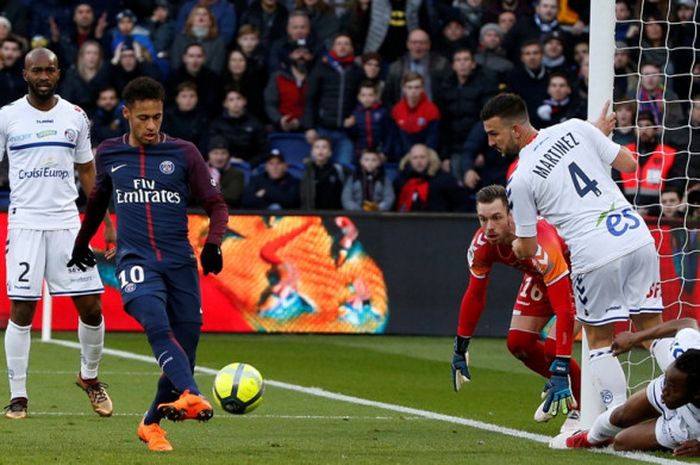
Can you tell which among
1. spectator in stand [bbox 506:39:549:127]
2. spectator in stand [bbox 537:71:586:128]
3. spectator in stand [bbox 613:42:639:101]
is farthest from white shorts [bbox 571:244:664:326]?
spectator in stand [bbox 506:39:549:127]

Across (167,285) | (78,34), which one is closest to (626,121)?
(78,34)

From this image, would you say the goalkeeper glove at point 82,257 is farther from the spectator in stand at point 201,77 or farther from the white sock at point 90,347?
the spectator in stand at point 201,77

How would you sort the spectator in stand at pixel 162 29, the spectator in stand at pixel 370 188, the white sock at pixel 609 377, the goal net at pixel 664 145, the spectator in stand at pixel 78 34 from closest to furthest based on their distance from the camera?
1. the white sock at pixel 609 377
2. the goal net at pixel 664 145
3. the spectator in stand at pixel 370 188
4. the spectator in stand at pixel 78 34
5. the spectator in stand at pixel 162 29

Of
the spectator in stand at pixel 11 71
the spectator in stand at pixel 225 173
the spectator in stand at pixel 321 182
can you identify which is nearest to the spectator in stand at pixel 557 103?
the spectator in stand at pixel 321 182

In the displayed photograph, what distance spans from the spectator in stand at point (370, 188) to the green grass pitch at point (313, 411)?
186 cm

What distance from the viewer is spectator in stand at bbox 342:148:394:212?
18.3 metres

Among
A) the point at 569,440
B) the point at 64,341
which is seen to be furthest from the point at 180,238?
the point at 64,341

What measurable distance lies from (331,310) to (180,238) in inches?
343

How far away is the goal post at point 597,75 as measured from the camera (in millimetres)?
9289

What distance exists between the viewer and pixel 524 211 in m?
8.67

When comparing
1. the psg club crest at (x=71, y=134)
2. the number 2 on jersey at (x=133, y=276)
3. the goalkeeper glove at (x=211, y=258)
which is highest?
the psg club crest at (x=71, y=134)

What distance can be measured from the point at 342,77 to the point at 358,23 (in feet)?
4.14

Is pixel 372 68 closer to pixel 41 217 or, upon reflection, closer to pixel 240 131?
pixel 240 131

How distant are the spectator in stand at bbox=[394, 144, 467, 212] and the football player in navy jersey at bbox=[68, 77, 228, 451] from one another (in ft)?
31.7
